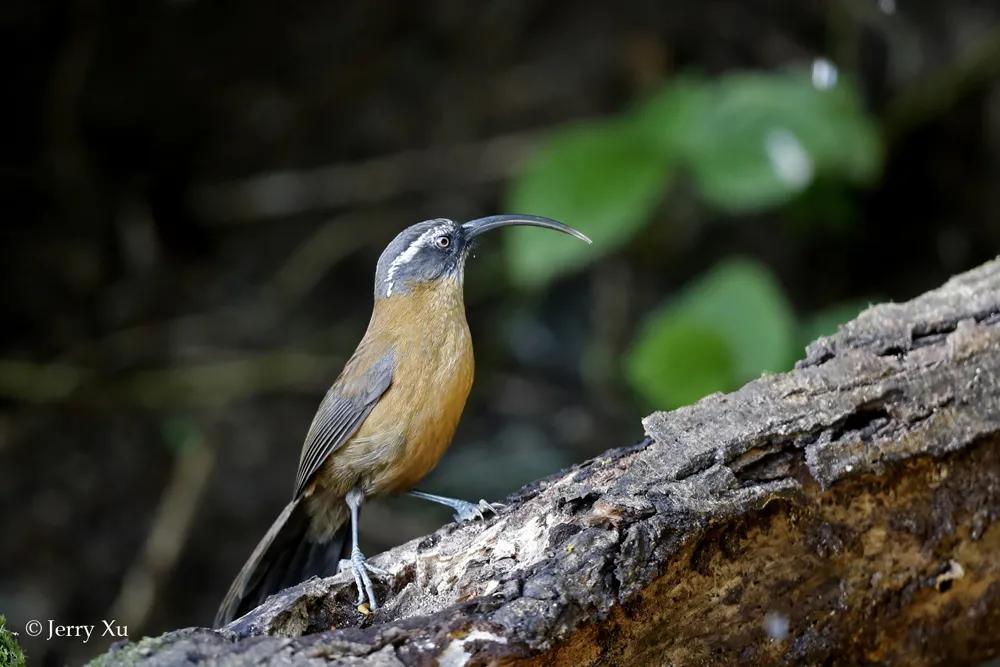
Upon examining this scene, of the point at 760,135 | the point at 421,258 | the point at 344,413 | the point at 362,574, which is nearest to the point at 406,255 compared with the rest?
the point at 421,258

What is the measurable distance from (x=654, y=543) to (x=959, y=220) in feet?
20.7

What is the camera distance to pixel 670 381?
6.22 metres

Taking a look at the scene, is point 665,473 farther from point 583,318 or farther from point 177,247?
point 177,247

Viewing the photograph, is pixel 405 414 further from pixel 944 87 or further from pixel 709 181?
pixel 944 87

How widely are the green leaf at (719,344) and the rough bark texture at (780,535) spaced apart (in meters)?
2.46

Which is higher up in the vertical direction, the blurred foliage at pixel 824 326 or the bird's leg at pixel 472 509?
the blurred foliage at pixel 824 326

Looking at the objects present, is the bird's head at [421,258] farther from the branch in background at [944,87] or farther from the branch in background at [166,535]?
the branch in background at [944,87]

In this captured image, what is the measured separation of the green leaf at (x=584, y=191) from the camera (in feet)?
21.6

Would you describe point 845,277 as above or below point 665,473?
above

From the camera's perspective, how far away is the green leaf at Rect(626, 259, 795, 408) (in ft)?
20.3

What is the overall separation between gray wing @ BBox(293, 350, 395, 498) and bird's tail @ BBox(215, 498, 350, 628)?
169 millimetres

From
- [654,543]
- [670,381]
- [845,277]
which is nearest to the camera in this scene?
[654,543]

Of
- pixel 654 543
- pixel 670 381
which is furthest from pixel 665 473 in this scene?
pixel 670 381

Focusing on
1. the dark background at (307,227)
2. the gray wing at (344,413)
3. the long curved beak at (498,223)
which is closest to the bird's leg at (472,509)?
the gray wing at (344,413)
